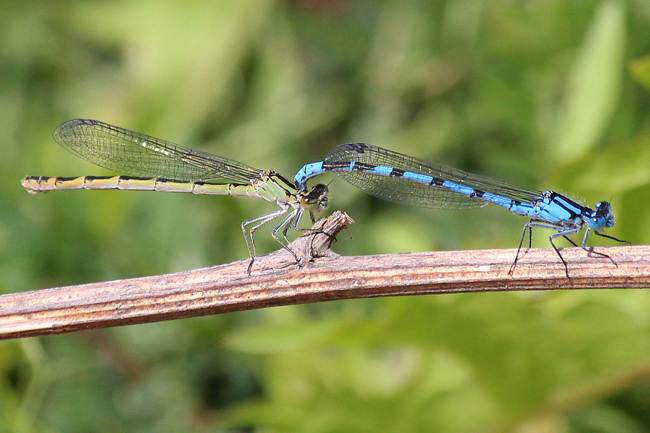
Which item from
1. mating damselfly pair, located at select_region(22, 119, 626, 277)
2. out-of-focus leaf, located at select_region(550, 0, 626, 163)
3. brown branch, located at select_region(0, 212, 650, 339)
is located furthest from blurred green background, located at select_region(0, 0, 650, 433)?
brown branch, located at select_region(0, 212, 650, 339)

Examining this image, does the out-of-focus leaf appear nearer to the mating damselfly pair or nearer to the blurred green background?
the blurred green background

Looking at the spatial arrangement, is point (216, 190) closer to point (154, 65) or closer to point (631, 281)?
point (154, 65)

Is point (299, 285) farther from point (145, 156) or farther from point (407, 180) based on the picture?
point (145, 156)

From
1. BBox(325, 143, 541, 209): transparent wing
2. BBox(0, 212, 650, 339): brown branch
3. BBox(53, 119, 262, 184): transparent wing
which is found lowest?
BBox(0, 212, 650, 339): brown branch

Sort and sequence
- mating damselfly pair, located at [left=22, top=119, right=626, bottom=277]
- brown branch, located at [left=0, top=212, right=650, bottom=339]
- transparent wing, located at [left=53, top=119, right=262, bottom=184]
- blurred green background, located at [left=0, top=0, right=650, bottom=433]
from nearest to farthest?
1. brown branch, located at [left=0, top=212, right=650, bottom=339]
2. blurred green background, located at [left=0, top=0, right=650, bottom=433]
3. mating damselfly pair, located at [left=22, top=119, right=626, bottom=277]
4. transparent wing, located at [left=53, top=119, right=262, bottom=184]

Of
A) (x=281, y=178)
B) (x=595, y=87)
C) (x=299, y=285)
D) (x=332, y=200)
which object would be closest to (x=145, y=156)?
(x=281, y=178)

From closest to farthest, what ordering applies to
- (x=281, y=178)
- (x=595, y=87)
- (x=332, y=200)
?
(x=595, y=87) → (x=281, y=178) → (x=332, y=200)
